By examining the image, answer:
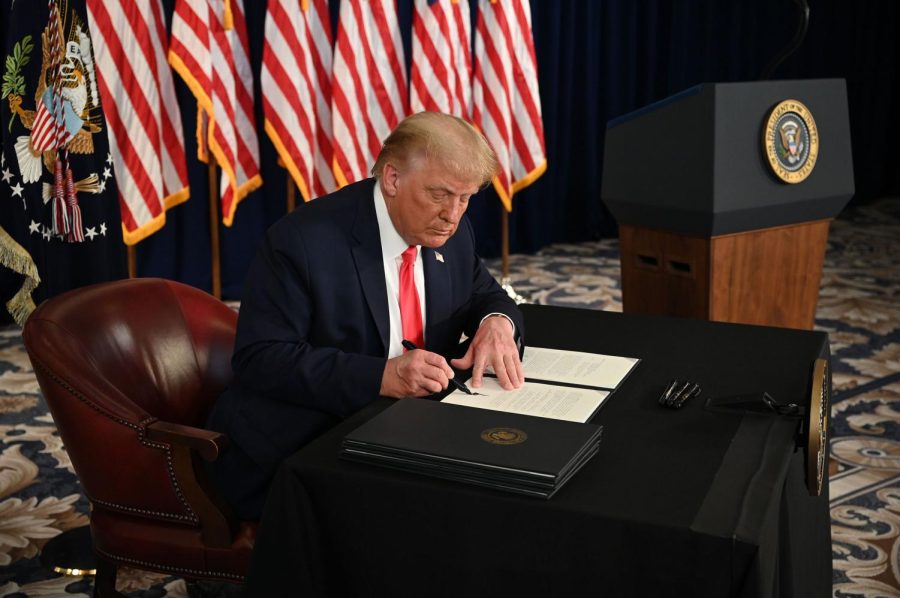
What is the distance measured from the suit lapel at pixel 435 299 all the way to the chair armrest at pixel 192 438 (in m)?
0.54

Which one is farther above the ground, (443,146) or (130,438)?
(443,146)

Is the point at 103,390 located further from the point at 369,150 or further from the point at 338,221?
the point at 369,150

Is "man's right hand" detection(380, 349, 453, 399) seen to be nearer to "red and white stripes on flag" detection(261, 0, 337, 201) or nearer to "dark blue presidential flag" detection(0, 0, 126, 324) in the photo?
"dark blue presidential flag" detection(0, 0, 126, 324)

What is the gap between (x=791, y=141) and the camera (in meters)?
3.41

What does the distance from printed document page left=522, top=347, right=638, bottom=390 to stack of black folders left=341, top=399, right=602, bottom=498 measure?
→ 304 millimetres

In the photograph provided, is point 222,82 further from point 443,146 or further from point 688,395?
point 688,395

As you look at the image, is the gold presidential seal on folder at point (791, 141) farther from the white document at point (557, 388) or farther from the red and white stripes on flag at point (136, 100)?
the red and white stripes on flag at point (136, 100)

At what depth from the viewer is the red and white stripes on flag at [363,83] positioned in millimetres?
5359

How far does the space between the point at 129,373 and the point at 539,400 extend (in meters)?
0.96

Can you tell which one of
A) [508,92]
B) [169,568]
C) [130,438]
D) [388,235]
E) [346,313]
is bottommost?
[169,568]

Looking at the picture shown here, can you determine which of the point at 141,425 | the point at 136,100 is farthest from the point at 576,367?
the point at 136,100

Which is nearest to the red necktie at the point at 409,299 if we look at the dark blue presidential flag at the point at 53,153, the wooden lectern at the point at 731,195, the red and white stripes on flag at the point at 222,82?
the wooden lectern at the point at 731,195

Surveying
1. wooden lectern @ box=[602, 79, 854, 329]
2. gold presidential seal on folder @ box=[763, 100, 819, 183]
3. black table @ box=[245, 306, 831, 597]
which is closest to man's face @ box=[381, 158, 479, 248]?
black table @ box=[245, 306, 831, 597]

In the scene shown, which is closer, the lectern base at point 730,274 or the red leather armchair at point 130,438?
the red leather armchair at point 130,438
